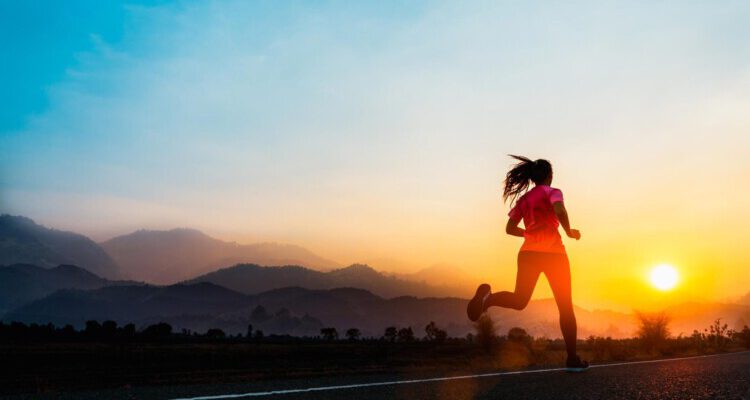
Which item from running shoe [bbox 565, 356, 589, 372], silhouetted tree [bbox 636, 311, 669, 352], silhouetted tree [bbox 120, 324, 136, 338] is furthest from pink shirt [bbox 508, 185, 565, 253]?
silhouetted tree [bbox 120, 324, 136, 338]

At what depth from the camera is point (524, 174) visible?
688 centimetres

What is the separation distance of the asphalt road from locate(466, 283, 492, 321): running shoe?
2.74ft

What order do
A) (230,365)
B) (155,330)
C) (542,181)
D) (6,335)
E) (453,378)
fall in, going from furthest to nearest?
(155,330)
(6,335)
(230,365)
(542,181)
(453,378)

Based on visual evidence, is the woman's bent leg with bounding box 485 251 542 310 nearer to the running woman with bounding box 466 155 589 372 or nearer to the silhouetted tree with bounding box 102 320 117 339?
the running woman with bounding box 466 155 589 372

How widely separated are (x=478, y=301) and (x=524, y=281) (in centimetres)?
55

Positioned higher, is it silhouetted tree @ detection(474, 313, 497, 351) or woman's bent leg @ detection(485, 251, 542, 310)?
woman's bent leg @ detection(485, 251, 542, 310)

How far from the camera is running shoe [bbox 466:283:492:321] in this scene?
6586 millimetres

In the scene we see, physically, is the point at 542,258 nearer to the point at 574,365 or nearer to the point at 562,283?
the point at 562,283

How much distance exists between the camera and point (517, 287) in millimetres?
6512

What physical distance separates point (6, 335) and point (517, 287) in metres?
109

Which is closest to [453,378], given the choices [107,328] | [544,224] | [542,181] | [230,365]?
[544,224]

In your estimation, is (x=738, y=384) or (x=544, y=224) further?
(x=544, y=224)

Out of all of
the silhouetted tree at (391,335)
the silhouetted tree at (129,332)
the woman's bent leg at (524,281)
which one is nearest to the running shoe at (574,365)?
the woman's bent leg at (524,281)

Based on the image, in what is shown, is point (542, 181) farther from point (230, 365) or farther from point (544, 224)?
point (230, 365)
